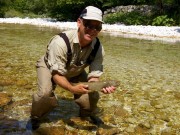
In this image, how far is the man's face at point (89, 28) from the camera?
506 cm

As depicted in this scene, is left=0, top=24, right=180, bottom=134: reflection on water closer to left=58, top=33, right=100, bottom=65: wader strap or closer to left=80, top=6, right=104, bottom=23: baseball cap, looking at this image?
left=58, top=33, right=100, bottom=65: wader strap

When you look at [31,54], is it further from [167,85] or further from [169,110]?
[169,110]

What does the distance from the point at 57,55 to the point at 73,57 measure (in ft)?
1.39

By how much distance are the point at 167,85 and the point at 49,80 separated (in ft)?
18.3

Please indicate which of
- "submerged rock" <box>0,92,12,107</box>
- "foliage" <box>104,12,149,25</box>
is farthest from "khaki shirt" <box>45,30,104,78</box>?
"foliage" <box>104,12,149,25</box>

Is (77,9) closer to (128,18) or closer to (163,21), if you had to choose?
(128,18)

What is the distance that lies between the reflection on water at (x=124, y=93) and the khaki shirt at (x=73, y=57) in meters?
1.29

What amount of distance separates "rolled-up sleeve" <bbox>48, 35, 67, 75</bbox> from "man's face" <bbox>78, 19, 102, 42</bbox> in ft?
1.29

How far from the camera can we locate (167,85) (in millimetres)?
10062

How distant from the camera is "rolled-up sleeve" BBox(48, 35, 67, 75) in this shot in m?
5.15

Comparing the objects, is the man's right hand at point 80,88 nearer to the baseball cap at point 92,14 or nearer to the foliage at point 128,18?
the baseball cap at point 92,14

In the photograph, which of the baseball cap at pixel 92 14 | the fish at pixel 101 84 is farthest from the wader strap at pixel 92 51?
the fish at pixel 101 84

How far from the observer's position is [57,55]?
16.9 ft

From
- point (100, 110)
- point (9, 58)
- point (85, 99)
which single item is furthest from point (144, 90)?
point (9, 58)
